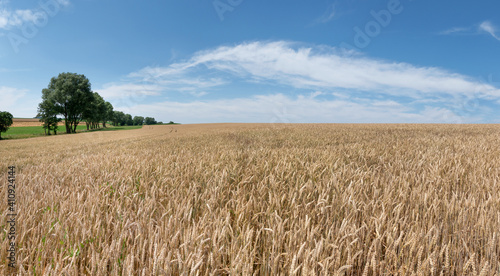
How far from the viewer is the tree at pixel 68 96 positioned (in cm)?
5244

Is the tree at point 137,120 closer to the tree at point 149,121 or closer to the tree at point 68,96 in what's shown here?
the tree at point 149,121

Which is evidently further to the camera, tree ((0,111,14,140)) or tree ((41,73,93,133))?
tree ((41,73,93,133))

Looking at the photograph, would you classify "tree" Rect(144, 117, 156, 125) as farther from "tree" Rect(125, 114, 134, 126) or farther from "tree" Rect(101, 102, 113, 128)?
"tree" Rect(101, 102, 113, 128)

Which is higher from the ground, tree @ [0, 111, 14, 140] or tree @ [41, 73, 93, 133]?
tree @ [41, 73, 93, 133]

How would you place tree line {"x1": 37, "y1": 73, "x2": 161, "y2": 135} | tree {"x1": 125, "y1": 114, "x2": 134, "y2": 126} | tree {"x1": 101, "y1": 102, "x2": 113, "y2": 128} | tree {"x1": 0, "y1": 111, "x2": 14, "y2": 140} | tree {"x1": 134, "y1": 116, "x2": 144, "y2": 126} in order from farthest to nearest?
tree {"x1": 134, "y1": 116, "x2": 144, "y2": 126}, tree {"x1": 125, "y1": 114, "x2": 134, "y2": 126}, tree {"x1": 101, "y1": 102, "x2": 113, "y2": 128}, tree line {"x1": 37, "y1": 73, "x2": 161, "y2": 135}, tree {"x1": 0, "y1": 111, "x2": 14, "y2": 140}

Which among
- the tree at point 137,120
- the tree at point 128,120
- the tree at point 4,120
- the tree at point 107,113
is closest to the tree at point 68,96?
the tree at point 4,120

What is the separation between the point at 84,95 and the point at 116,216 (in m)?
67.5

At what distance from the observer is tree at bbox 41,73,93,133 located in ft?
172

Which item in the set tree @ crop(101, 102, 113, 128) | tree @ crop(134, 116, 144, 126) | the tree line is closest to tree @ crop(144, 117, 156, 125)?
tree @ crop(134, 116, 144, 126)

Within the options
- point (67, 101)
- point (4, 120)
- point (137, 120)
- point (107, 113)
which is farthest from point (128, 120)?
point (4, 120)

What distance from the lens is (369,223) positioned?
1.82 metres

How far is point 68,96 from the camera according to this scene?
53.3m

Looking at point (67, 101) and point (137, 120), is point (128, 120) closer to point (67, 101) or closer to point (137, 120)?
point (137, 120)

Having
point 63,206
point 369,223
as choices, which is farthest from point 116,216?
point 369,223
